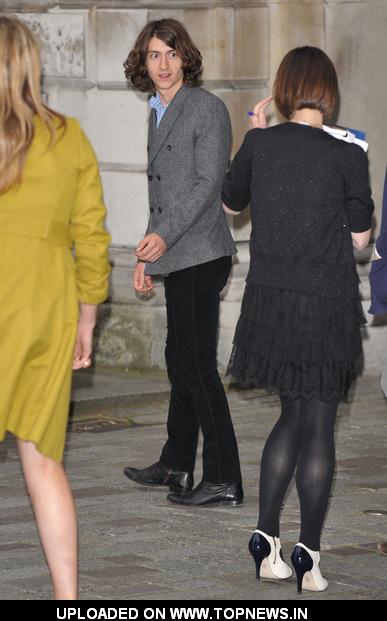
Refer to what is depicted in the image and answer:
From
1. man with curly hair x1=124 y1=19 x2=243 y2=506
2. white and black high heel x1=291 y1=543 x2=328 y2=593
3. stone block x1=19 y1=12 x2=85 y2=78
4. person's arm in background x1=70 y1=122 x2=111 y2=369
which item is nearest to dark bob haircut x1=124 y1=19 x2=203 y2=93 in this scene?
man with curly hair x1=124 y1=19 x2=243 y2=506

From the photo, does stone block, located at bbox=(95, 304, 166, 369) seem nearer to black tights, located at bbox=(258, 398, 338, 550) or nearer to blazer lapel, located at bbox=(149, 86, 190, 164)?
blazer lapel, located at bbox=(149, 86, 190, 164)

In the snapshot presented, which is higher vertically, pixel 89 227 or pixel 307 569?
pixel 89 227

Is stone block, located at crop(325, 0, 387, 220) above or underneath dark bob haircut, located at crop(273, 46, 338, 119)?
underneath

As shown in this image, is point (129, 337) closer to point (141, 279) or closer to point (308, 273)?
point (141, 279)

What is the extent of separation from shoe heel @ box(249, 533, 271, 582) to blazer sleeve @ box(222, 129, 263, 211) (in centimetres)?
124

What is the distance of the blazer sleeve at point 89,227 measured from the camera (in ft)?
16.1

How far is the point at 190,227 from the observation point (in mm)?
6926

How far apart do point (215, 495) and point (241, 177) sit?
173 cm

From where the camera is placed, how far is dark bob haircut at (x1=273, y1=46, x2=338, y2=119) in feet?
18.4

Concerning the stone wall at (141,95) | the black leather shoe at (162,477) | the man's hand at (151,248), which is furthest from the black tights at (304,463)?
the stone wall at (141,95)

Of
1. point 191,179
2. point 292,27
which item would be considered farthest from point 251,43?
point 191,179
